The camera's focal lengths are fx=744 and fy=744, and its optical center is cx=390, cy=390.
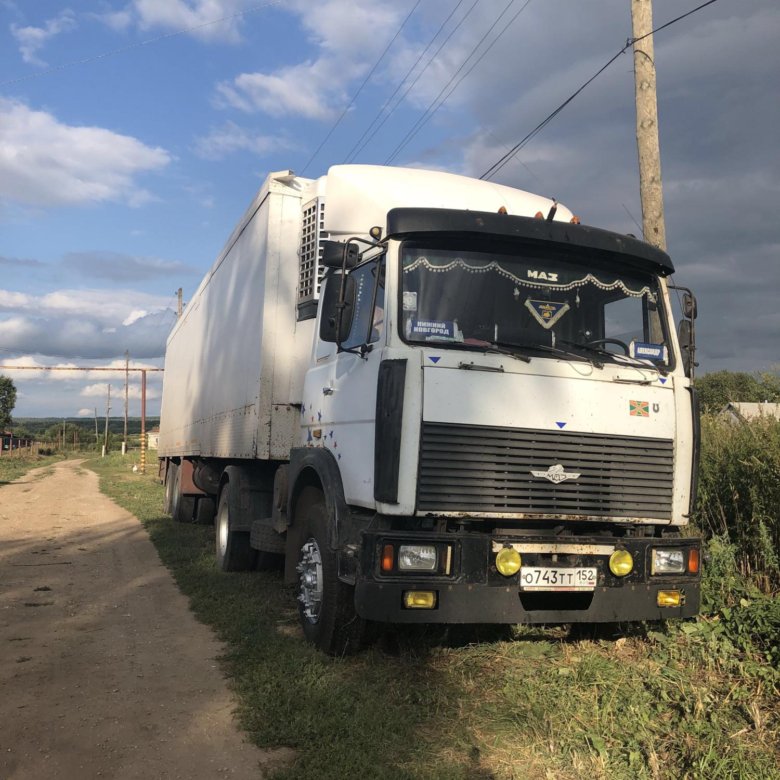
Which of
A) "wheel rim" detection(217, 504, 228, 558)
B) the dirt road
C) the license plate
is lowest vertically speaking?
the dirt road

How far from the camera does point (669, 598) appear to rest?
14.9 ft

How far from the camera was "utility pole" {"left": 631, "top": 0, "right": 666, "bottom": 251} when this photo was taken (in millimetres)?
7668

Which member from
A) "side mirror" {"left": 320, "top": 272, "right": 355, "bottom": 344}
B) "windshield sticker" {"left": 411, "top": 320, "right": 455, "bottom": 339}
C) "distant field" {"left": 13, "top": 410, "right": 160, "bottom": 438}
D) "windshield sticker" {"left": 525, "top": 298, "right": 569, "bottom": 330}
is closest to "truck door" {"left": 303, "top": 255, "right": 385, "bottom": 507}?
"side mirror" {"left": 320, "top": 272, "right": 355, "bottom": 344}

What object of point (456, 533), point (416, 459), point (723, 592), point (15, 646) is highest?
point (416, 459)

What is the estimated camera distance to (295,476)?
565cm

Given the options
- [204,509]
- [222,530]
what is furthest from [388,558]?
[204,509]

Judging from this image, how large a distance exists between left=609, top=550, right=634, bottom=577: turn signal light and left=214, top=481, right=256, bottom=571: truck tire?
4.61 meters

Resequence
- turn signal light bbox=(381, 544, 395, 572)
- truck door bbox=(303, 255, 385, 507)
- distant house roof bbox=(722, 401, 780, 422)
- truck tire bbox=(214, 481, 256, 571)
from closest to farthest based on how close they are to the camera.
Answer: turn signal light bbox=(381, 544, 395, 572) < truck door bbox=(303, 255, 385, 507) < distant house roof bbox=(722, 401, 780, 422) < truck tire bbox=(214, 481, 256, 571)

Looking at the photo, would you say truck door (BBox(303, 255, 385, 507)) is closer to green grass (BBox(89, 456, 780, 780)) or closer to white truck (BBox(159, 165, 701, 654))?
white truck (BBox(159, 165, 701, 654))

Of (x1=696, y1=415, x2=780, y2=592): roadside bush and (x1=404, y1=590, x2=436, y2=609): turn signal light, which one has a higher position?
(x1=696, y1=415, x2=780, y2=592): roadside bush

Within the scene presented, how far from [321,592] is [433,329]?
78.2 inches

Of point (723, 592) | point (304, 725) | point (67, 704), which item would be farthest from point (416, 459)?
point (723, 592)

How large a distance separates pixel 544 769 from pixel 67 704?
2.78 meters

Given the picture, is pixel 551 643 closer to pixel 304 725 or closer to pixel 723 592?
pixel 723 592
